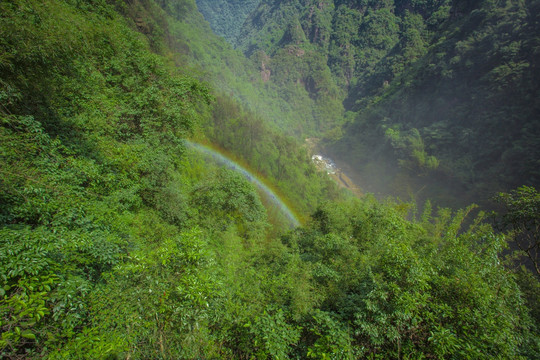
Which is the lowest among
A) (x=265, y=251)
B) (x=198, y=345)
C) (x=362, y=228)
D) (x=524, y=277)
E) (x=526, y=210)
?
→ (x=265, y=251)

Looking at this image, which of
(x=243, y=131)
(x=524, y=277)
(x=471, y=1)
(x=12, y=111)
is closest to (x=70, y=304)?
(x=12, y=111)

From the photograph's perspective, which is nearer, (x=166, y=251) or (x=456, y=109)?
(x=166, y=251)

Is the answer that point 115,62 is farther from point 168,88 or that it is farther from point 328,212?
point 328,212

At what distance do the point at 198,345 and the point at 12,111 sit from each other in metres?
7.35

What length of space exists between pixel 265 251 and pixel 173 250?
9704mm

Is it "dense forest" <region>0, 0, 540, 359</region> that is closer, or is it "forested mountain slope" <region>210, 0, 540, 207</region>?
"dense forest" <region>0, 0, 540, 359</region>

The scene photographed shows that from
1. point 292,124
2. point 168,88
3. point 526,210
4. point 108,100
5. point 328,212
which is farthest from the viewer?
point 292,124

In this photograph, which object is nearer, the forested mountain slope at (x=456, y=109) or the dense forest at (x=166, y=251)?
the dense forest at (x=166, y=251)

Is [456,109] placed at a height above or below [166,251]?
above

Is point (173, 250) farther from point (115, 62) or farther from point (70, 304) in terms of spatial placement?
point (115, 62)

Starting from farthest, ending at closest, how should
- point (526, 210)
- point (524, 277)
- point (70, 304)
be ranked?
point (524, 277) → point (526, 210) → point (70, 304)

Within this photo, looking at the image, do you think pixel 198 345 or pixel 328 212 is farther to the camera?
pixel 328 212

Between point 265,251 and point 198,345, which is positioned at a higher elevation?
point 198,345

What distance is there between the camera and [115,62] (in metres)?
11.7
